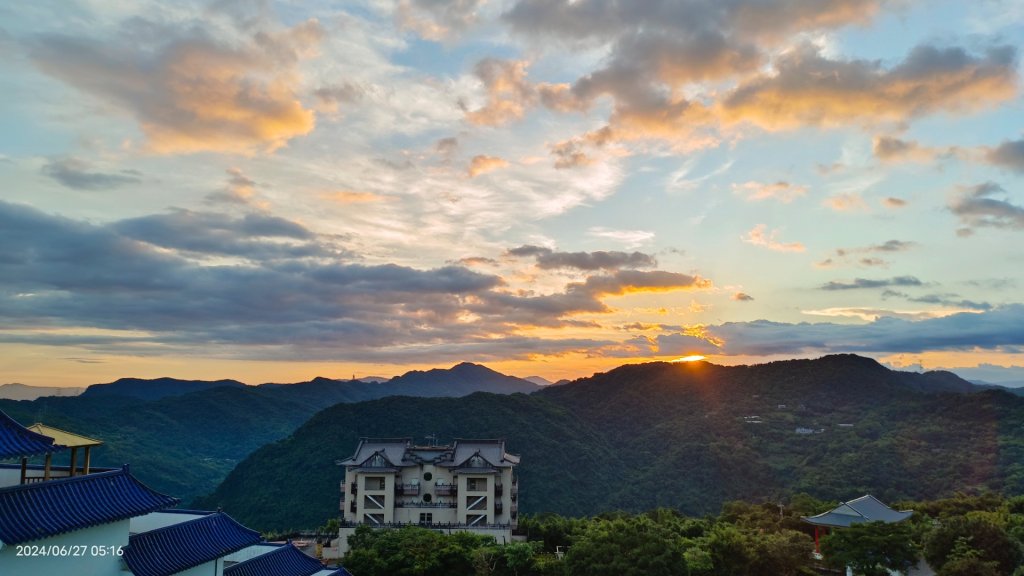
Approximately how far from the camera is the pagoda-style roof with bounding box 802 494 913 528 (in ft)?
119

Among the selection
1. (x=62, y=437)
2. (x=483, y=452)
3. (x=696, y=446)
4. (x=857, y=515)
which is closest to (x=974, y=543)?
(x=857, y=515)

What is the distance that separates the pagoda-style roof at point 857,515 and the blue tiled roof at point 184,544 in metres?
31.2

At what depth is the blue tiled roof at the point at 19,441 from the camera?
12227 mm

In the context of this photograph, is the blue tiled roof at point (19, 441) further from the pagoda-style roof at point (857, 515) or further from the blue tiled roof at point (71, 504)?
the pagoda-style roof at point (857, 515)

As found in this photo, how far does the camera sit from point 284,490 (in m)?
79.4

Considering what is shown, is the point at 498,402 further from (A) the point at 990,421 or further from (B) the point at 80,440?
(B) the point at 80,440

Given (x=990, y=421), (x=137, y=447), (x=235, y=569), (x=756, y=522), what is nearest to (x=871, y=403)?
(x=990, y=421)

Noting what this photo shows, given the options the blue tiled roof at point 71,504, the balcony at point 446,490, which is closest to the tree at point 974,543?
the blue tiled roof at point 71,504

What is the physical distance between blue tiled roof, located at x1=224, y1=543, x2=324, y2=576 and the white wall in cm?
411

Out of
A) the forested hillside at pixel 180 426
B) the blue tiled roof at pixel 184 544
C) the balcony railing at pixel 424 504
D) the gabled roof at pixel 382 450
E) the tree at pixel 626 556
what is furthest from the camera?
the forested hillside at pixel 180 426

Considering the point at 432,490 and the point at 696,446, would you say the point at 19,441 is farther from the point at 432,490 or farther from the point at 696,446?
the point at 696,446

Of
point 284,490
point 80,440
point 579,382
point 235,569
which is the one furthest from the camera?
point 579,382

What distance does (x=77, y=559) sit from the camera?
44.7 ft

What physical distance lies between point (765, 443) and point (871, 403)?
27.5 metres
